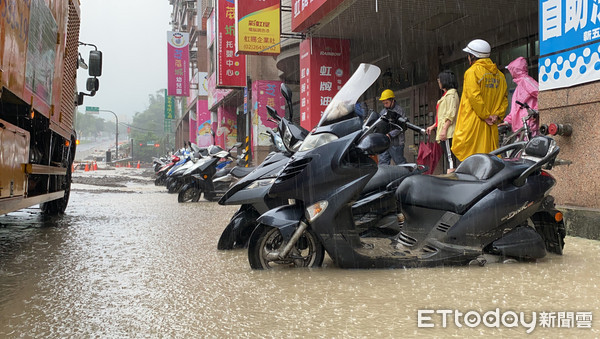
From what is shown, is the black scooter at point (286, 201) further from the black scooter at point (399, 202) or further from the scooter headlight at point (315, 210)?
the scooter headlight at point (315, 210)

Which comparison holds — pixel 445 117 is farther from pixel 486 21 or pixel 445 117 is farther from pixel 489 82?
pixel 486 21

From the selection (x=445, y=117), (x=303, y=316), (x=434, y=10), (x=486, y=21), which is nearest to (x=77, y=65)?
(x=445, y=117)

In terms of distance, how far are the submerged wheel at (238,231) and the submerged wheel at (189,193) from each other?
6.07 meters

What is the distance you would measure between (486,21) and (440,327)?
936 cm

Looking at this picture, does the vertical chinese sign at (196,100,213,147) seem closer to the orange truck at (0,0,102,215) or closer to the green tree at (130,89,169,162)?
the orange truck at (0,0,102,215)

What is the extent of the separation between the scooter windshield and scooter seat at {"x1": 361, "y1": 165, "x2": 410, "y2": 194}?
0.91m

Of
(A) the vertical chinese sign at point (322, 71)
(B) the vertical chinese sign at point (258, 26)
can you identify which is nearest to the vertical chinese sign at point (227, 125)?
(B) the vertical chinese sign at point (258, 26)

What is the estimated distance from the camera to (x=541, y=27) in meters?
6.14

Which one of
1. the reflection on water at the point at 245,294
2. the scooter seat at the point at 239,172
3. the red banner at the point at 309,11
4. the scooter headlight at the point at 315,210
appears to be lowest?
the reflection on water at the point at 245,294

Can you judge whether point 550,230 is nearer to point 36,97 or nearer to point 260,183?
point 260,183

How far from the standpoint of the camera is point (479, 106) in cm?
606

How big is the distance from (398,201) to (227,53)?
16.5 metres

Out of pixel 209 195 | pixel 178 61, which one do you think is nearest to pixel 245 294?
pixel 209 195

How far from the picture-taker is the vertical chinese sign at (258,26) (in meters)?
14.9
